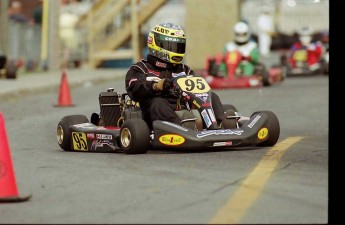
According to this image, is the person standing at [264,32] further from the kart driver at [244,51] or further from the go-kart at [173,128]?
the go-kart at [173,128]

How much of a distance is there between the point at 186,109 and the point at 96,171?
225cm

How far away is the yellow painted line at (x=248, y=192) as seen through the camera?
22.7 feet

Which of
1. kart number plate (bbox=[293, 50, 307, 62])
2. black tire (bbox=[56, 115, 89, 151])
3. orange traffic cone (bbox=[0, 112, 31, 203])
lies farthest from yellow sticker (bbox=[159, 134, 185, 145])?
kart number plate (bbox=[293, 50, 307, 62])

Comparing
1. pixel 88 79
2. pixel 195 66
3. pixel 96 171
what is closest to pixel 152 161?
pixel 96 171

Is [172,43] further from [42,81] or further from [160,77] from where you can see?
[42,81]

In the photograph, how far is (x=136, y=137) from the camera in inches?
415

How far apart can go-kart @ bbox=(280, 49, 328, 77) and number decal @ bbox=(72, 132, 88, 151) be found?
18499 millimetres

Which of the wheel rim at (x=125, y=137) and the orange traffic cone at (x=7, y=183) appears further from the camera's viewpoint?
the wheel rim at (x=125, y=137)

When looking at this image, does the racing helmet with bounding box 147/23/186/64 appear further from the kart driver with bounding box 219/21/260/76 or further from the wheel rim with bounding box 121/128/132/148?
the kart driver with bounding box 219/21/260/76

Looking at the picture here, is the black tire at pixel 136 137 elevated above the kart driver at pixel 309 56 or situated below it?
above

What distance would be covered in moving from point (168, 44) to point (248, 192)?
4.19 meters

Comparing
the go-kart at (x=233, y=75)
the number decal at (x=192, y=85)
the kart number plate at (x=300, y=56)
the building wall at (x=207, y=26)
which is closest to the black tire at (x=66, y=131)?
the number decal at (x=192, y=85)

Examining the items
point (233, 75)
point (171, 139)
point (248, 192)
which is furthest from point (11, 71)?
point (248, 192)
